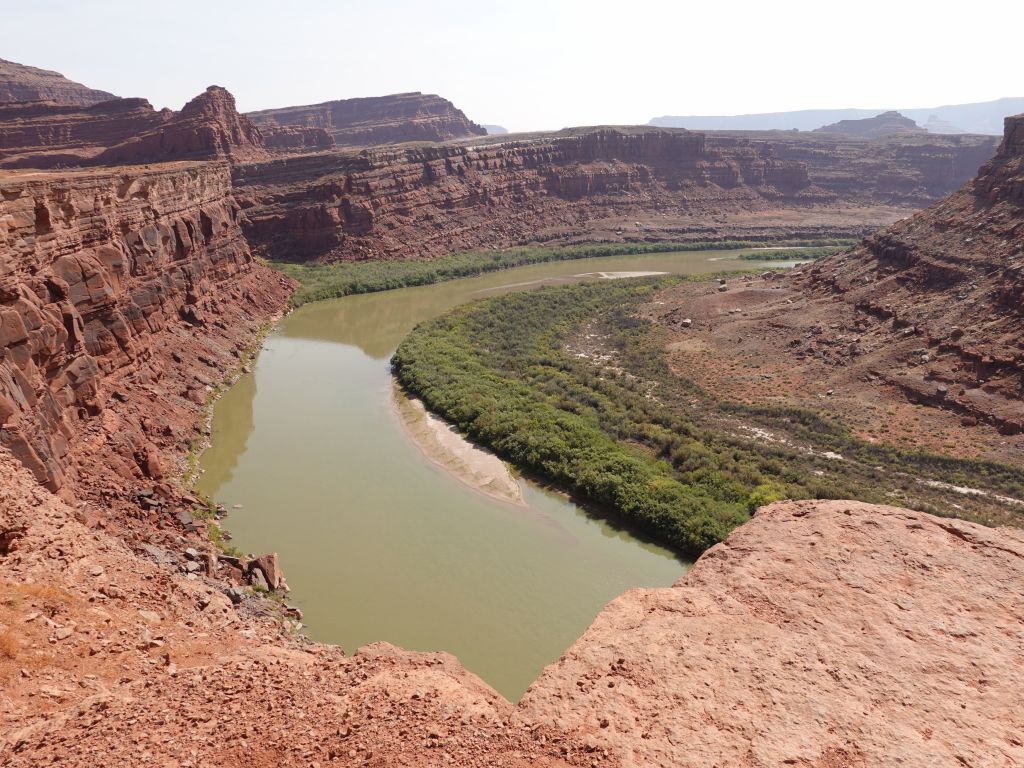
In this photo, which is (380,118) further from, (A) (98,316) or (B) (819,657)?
(B) (819,657)

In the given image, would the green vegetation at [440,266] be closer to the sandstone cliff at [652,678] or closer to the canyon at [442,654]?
the canyon at [442,654]

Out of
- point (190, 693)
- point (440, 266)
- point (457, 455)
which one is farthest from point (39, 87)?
point (190, 693)

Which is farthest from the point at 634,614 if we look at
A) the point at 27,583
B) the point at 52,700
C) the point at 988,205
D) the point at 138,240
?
the point at 988,205

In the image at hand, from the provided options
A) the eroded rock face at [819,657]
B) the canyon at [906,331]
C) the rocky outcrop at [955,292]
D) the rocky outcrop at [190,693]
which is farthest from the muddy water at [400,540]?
the rocky outcrop at [955,292]

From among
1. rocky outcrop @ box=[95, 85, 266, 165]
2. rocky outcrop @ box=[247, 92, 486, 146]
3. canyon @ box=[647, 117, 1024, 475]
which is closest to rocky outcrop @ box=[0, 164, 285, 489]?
canyon @ box=[647, 117, 1024, 475]

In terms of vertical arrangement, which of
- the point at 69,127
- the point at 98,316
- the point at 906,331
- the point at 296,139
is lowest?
the point at 906,331

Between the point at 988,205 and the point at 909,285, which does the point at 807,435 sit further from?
the point at 988,205
